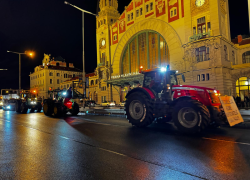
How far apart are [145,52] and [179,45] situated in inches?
343

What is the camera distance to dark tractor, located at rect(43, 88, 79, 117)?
17.7m

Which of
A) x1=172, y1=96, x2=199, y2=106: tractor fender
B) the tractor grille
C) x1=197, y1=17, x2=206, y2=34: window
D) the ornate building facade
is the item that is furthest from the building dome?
the tractor grille

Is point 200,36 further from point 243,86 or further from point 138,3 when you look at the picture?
point 138,3

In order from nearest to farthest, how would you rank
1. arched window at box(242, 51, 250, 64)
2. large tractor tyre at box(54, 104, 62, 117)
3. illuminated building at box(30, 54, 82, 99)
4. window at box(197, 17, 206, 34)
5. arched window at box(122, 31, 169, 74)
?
large tractor tyre at box(54, 104, 62, 117) → window at box(197, 17, 206, 34) → arched window at box(242, 51, 250, 64) → arched window at box(122, 31, 169, 74) → illuminated building at box(30, 54, 82, 99)

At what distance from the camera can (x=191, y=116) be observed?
26.7 feet

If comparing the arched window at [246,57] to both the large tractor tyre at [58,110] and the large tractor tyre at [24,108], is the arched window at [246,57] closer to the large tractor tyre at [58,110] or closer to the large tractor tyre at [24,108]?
the large tractor tyre at [58,110]

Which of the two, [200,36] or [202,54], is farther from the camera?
[202,54]

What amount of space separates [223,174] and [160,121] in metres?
7.29

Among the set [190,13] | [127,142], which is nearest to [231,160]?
[127,142]

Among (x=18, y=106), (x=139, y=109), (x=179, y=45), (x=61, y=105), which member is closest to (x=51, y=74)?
(x=18, y=106)

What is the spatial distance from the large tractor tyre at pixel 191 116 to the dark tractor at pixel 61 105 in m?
11.8

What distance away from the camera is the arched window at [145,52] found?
3694 centimetres

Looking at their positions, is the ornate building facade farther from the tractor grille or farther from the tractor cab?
the tractor grille

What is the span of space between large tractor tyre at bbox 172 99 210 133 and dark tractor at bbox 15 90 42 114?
21018 millimetres
